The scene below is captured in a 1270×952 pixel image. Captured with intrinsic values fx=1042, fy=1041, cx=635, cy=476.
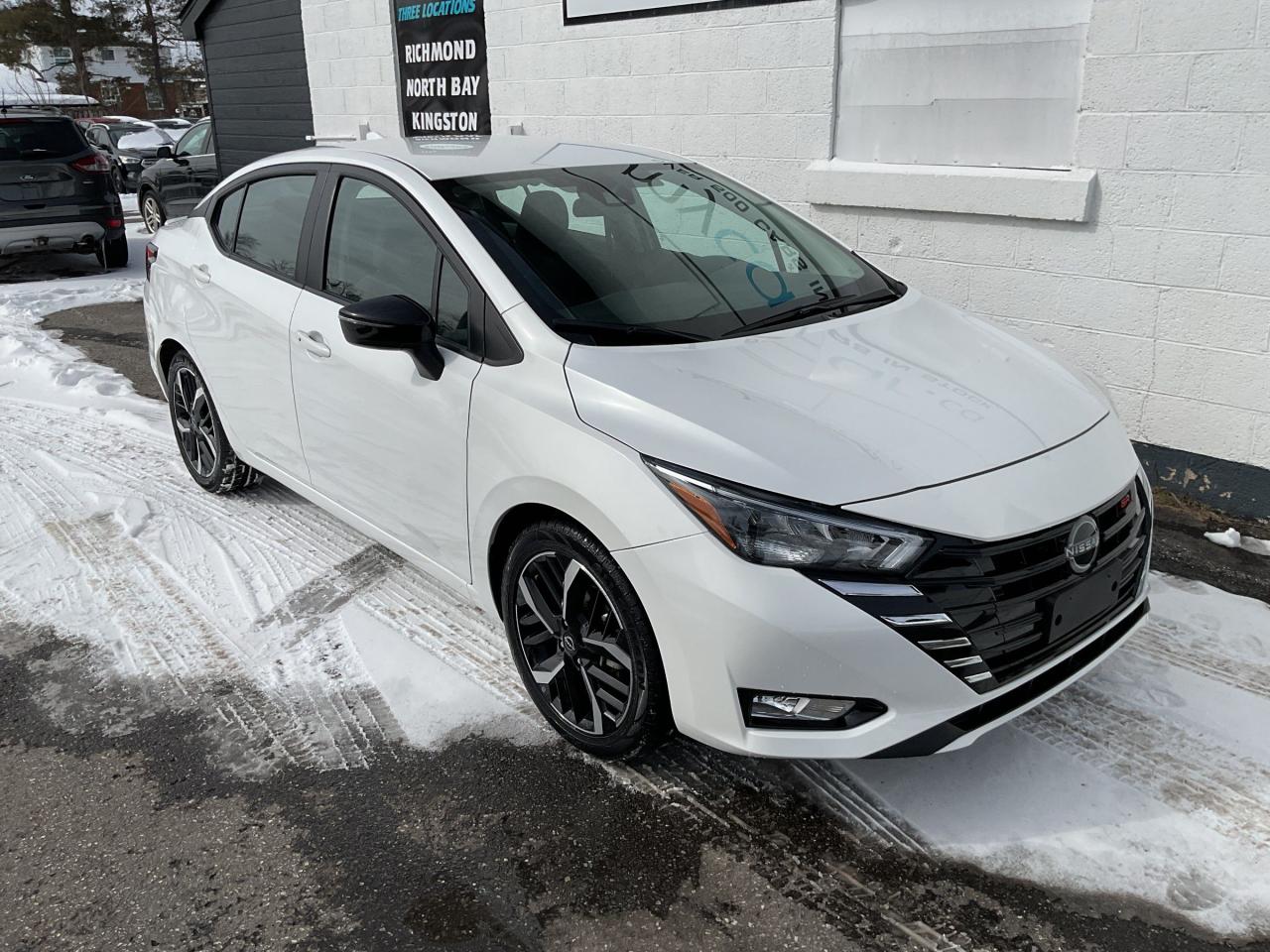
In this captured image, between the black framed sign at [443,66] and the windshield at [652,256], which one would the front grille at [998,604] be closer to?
the windshield at [652,256]

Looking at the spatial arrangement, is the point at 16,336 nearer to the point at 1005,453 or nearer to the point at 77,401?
the point at 77,401

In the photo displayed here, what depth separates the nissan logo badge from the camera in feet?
8.41

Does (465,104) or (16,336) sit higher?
(465,104)

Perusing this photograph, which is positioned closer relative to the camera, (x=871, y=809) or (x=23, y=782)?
(x=871, y=809)

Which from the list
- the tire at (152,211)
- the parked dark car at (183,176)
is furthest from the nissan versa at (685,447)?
the tire at (152,211)

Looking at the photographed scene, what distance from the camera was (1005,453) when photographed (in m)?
2.63

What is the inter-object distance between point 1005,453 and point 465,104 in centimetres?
717

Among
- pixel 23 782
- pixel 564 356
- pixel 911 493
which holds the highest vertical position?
pixel 564 356

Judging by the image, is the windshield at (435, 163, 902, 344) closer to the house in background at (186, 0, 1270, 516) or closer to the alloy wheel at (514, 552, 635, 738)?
the alloy wheel at (514, 552, 635, 738)

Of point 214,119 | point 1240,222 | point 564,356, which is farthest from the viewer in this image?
point 214,119

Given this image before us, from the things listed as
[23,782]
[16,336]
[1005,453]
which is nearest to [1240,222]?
[1005,453]

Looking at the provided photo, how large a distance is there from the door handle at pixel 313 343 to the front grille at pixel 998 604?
7.09 ft

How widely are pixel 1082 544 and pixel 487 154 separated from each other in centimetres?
247

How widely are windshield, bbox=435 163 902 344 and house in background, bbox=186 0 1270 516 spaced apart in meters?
1.81
